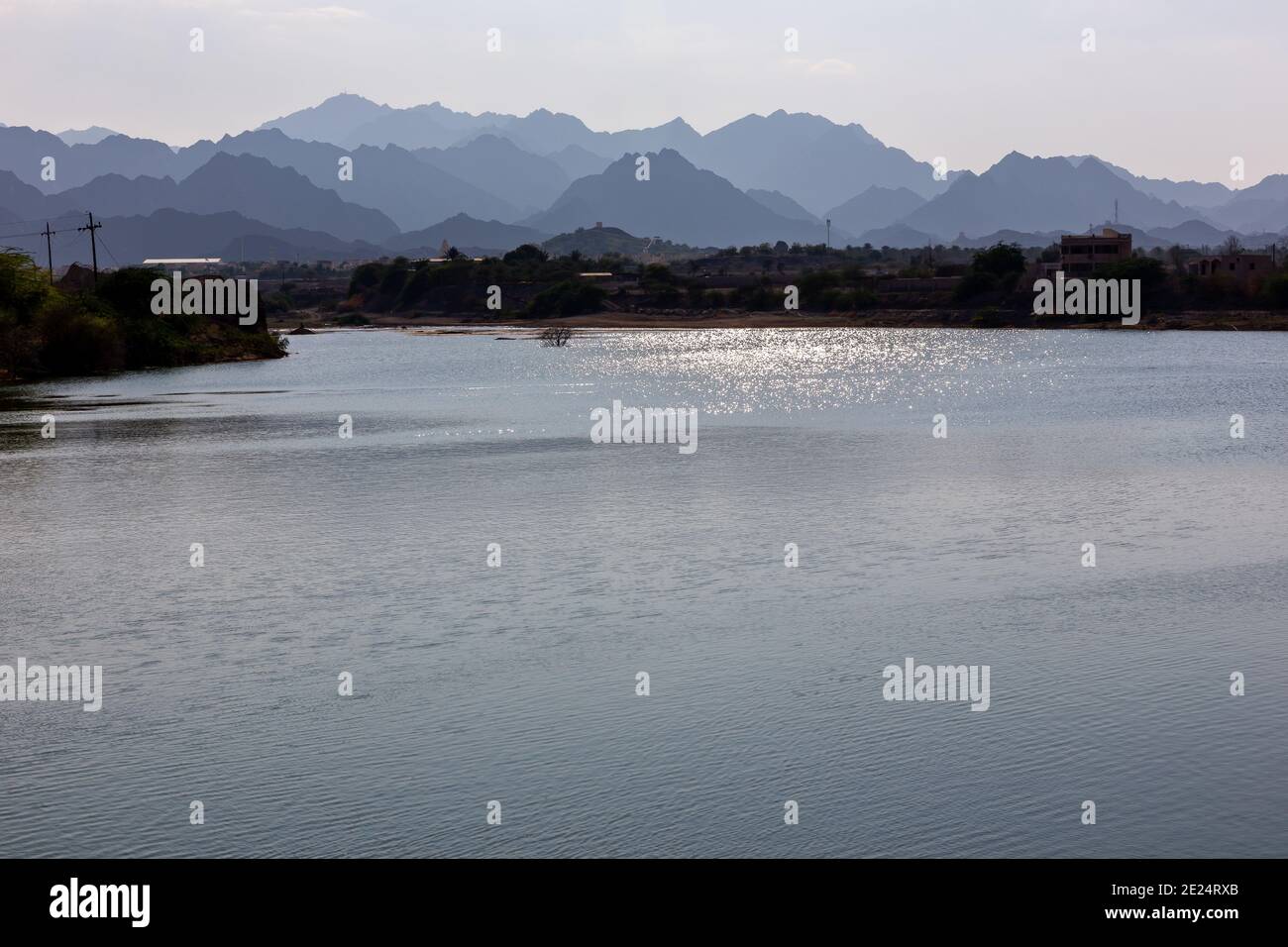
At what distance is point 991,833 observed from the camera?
1647 cm

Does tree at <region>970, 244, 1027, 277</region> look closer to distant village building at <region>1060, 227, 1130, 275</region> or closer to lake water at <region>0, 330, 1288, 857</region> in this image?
distant village building at <region>1060, 227, 1130, 275</region>

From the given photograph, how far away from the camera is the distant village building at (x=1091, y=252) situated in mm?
183625

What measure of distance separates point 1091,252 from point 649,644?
574 feet

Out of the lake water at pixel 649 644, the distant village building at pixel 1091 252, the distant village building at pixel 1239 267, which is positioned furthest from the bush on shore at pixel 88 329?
the distant village building at pixel 1239 267

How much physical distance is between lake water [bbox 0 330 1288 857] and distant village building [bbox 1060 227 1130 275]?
444 feet

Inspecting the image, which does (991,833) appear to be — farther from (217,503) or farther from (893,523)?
(217,503)

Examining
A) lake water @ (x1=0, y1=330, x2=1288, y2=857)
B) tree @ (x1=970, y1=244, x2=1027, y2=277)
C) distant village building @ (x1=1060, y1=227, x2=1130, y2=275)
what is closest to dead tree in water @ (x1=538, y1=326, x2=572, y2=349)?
tree @ (x1=970, y1=244, x2=1027, y2=277)

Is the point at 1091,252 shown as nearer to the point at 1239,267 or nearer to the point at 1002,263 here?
the point at 1002,263

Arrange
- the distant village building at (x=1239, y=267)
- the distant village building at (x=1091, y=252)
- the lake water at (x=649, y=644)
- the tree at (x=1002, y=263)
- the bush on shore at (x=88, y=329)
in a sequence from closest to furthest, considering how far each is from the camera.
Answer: the lake water at (x=649, y=644) < the bush on shore at (x=88, y=329) < the distant village building at (x=1239, y=267) < the tree at (x=1002, y=263) < the distant village building at (x=1091, y=252)

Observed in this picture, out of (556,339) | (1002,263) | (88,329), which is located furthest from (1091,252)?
(88,329)

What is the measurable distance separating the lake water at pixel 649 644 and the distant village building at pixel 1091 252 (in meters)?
135

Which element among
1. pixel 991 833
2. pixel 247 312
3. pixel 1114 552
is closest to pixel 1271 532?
pixel 1114 552

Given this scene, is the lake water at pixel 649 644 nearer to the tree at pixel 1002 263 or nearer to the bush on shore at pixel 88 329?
the bush on shore at pixel 88 329
